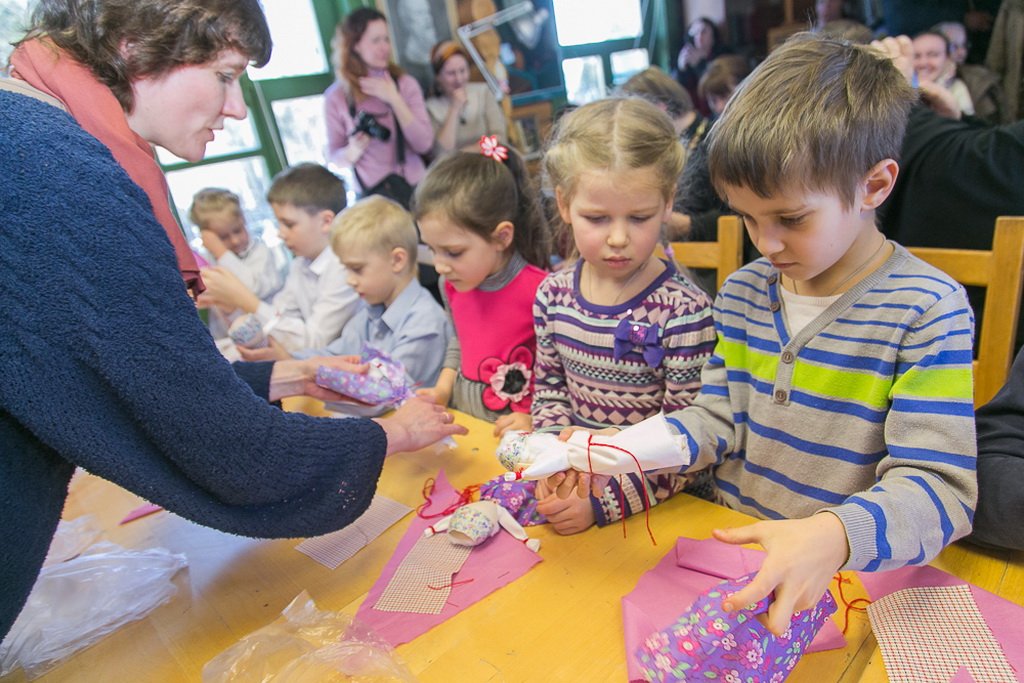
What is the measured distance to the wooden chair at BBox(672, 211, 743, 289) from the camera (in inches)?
58.1

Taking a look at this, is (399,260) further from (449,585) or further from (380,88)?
(380,88)

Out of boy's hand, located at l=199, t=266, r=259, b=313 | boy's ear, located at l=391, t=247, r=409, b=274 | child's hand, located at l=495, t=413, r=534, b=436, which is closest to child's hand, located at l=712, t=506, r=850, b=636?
child's hand, located at l=495, t=413, r=534, b=436

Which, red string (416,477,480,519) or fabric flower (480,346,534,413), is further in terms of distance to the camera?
fabric flower (480,346,534,413)

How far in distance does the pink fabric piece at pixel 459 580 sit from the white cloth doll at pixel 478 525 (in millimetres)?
11

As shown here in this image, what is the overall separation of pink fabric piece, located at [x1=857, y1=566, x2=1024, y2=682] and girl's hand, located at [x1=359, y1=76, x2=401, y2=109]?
3.00 meters

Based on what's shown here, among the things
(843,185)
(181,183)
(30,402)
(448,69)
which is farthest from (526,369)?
(181,183)

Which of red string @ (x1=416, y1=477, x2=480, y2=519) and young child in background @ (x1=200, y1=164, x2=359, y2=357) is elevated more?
young child in background @ (x1=200, y1=164, x2=359, y2=357)

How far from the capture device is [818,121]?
77 centimetres

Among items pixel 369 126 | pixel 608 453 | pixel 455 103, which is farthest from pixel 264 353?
pixel 455 103

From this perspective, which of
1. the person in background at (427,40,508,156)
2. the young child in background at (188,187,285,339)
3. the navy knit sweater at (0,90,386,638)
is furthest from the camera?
the person in background at (427,40,508,156)

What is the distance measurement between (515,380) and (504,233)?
374mm

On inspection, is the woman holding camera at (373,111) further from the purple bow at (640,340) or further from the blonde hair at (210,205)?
the purple bow at (640,340)

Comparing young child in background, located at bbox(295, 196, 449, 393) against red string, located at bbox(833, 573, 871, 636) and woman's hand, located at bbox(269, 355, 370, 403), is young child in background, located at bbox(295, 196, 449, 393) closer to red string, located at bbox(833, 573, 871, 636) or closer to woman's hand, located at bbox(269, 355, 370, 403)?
woman's hand, located at bbox(269, 355, 370, 403)

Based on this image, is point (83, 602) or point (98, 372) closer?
point (98, 372)
